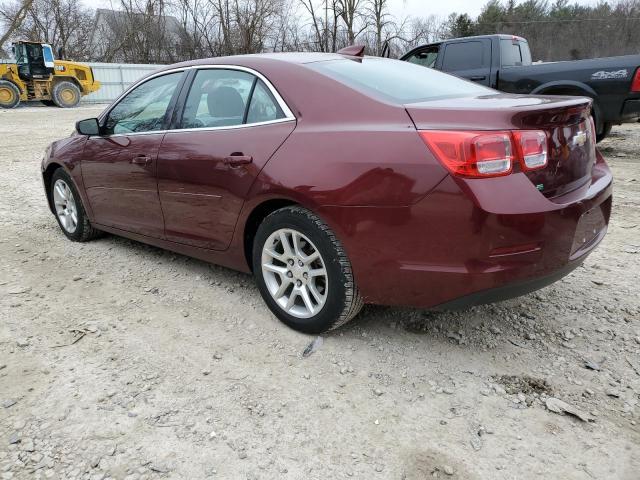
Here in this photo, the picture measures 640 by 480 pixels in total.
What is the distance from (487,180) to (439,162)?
0.71 ft

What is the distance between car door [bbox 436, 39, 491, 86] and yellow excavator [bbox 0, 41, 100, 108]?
18.3m

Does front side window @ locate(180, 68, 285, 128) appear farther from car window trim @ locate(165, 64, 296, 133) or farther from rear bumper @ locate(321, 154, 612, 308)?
rear bumper @ locate(321, 154, 612, 308)

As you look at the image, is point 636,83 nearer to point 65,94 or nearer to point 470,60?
point 470,60

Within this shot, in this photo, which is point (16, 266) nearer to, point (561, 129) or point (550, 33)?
point (561, 129)

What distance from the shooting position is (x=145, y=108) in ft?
12.7

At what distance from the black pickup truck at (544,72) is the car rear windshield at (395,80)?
492cm

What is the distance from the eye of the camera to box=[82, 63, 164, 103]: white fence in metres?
28.9

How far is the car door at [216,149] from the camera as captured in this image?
2951 millimetres

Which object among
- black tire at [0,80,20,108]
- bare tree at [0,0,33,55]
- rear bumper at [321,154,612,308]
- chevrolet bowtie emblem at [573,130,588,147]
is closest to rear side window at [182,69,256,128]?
rear bumper at [321,154,612,308]

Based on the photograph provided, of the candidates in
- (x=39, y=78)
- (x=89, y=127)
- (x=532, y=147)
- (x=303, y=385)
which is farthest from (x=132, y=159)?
(x=39, y=78)

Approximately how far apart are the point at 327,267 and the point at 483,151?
975mm

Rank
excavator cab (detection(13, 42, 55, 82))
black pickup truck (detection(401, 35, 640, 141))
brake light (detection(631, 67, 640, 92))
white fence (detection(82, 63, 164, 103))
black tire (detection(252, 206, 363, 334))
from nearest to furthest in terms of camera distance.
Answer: black tire (detection(252, 206, 363, 334)) → brake light (detection(631, 67, 640, 92)) → black pickup truck (detection(401, 35, 640, 141)) → excavator cab (detection(13, 42, 55, 82)) → white fence (detection(82, 63, 164, 103))

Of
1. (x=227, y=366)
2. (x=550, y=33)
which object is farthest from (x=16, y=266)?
(x=550, y=33)

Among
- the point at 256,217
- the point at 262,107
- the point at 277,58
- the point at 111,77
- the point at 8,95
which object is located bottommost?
the point at 256,217
